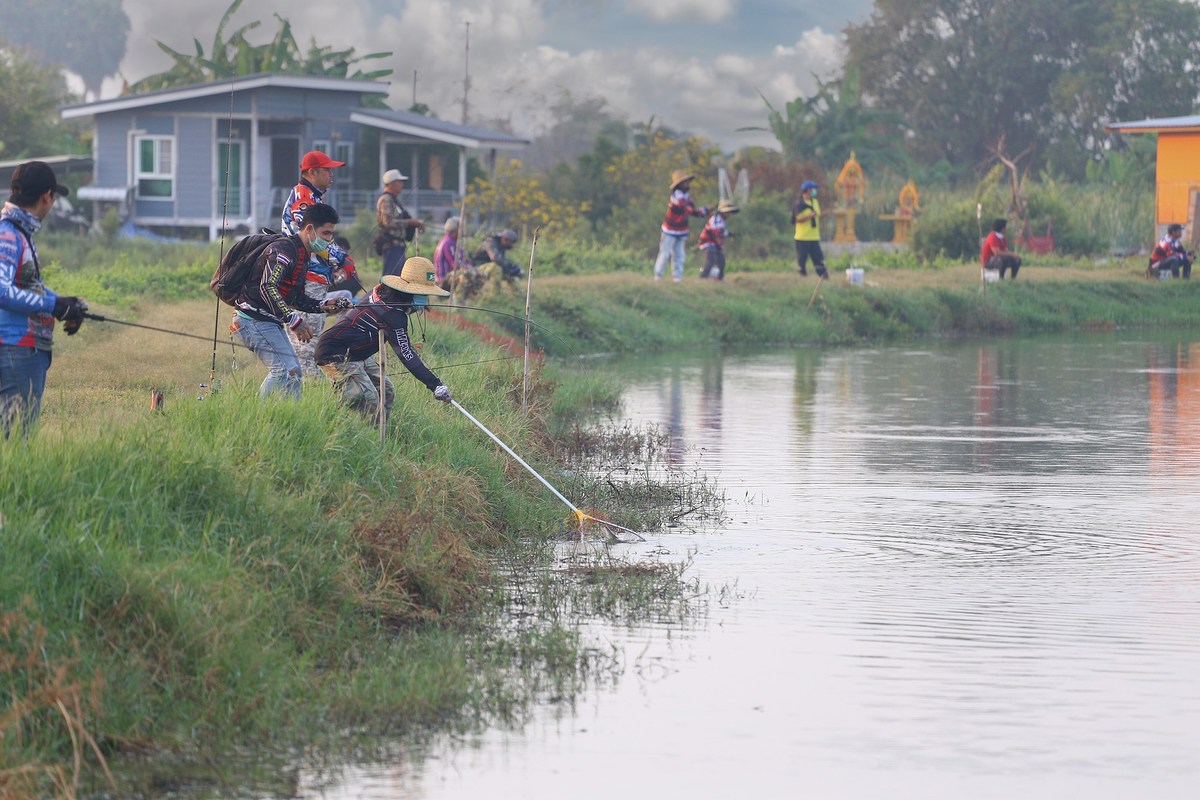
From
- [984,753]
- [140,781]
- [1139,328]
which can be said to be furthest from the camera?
[1139,328]

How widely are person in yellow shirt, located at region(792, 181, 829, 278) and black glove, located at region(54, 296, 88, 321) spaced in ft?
68.4

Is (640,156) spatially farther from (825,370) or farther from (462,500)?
(462,500)

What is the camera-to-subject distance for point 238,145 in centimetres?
4338

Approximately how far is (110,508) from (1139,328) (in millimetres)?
27339

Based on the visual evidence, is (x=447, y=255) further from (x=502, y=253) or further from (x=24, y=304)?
(x=24, y=304)

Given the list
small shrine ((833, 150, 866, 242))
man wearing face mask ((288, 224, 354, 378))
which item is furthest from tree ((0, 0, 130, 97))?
man wearing face mask ((288, 224, 354, 378))

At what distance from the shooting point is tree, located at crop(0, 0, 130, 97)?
463 feet

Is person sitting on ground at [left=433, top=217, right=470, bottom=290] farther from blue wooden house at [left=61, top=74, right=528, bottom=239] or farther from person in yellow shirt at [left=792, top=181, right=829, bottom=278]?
blue wooden house at [left=61, top=74, right=528, bottom=239]

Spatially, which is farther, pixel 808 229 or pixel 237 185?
pixel 237 185

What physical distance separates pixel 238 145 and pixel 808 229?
18381mm

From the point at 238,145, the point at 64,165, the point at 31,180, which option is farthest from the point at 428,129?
the point at 31,180

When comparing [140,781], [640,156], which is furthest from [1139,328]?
[140,781]

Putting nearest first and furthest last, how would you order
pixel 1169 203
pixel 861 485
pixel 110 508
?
1. pixel 110 508
2. pixel 861 485
3. pixel 1169 203

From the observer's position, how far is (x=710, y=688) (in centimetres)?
778
